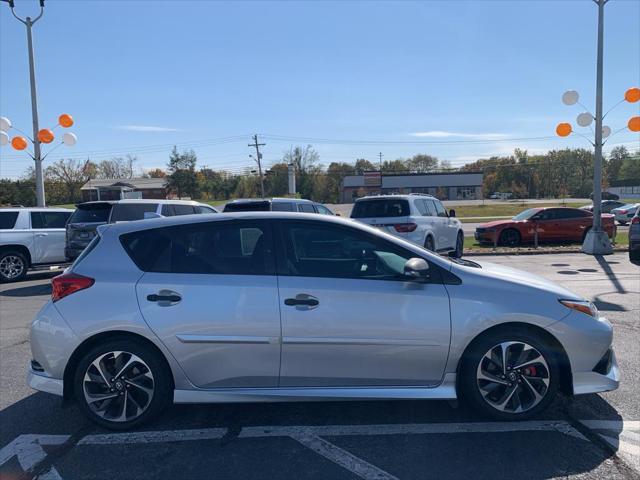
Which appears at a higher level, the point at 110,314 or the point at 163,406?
the point at 110,314

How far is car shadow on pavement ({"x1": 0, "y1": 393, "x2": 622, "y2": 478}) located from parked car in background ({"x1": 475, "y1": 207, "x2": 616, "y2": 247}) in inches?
565

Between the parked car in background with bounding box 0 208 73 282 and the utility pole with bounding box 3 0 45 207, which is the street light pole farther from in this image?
the utility pole with bounding box 3 0 45 207

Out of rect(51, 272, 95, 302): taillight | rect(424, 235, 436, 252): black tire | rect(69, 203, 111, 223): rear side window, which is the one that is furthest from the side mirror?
rect(69, 203, 111, 223): rear side window

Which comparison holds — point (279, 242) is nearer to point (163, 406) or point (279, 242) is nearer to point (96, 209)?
point (163, 406)

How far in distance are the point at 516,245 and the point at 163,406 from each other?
16443 millimetres

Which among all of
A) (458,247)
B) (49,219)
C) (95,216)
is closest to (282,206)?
(95,216)

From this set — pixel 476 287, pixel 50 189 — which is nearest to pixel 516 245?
pixel 476 287

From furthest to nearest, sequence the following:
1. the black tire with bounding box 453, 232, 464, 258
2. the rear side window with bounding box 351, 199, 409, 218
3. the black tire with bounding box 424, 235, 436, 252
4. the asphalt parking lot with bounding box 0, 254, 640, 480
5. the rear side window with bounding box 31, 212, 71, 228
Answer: the black tire with bounding box 453, 232, 464, 258, the rear side window with bounding box 31, 212, 71, 228, the black tire with bounding box 424, 235, 436, 252, the rear side window with bounding box 351, 199, 409, 218, the asphalt parking lot with bounding box 0, 254, 640, 480

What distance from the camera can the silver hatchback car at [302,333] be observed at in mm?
3660

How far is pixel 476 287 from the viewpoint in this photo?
3.74 meters

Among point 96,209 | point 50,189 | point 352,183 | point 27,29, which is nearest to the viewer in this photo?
point 96,209

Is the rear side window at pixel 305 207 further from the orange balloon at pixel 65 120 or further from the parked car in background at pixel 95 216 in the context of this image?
the orange balloon at pixel 65 120

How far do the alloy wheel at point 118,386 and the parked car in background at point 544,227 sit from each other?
15.9 m

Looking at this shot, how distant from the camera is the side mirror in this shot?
3676mm
